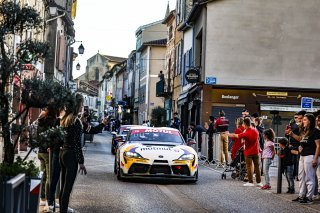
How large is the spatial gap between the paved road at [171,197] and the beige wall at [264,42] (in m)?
19.7

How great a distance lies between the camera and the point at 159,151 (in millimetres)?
17734

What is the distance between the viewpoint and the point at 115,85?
133000mm

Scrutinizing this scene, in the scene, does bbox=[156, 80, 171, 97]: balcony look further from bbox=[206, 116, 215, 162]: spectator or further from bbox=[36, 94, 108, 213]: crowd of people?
bbox=[36, 94, 108, 213]: crowd of people

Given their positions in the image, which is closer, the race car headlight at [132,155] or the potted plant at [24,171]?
the potted plant at [24,171]

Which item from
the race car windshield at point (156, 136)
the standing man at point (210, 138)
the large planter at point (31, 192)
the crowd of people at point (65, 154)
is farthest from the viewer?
the standing man at point (210, 138)

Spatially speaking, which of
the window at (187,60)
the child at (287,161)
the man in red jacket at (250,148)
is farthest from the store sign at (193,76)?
the child at (287,161)

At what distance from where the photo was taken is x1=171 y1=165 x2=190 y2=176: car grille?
694 inches

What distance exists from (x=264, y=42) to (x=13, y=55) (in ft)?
99.8

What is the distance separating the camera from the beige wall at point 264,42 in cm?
3850

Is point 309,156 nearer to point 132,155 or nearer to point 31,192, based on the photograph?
point 132,155

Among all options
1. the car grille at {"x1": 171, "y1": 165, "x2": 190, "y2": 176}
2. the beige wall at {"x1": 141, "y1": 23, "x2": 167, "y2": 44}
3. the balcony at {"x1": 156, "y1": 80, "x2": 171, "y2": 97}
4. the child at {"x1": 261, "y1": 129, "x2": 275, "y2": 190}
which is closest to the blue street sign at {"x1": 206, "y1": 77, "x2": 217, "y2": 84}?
the child at {"x1": 261, "y1": 129, "x2": 275, "y2": 190}

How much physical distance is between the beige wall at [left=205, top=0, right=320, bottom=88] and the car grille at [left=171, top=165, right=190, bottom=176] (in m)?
21.0

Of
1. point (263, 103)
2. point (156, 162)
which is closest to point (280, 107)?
point (263, 103)

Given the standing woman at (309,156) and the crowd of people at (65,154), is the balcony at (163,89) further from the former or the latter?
the crowd of people at (65,154)
